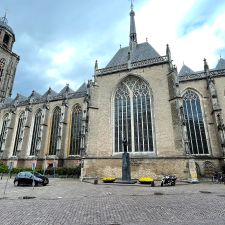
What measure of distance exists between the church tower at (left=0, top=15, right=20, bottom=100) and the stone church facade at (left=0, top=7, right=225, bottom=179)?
20075mm

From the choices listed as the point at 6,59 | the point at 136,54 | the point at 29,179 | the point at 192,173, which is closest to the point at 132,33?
the point at 136,54

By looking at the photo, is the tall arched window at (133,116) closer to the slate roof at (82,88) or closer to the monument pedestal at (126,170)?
the monument pedestal at (126,170)

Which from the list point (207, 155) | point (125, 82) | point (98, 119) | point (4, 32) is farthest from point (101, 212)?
point (4, 32)

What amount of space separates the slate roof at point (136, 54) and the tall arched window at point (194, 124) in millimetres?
7127

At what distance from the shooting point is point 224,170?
18.8 m

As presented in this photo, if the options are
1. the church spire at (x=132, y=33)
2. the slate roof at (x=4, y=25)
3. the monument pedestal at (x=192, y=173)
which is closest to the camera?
the monument pedestal at (x=192, y=173)

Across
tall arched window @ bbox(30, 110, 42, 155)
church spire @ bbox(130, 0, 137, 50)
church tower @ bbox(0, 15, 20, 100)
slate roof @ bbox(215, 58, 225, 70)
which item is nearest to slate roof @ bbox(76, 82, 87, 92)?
tall arched window @ bbox(30, 110, 42, 155)

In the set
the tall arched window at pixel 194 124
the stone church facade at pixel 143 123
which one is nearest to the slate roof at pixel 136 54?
the stone church facade at pixel 143 123

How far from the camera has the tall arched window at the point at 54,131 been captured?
2806cm

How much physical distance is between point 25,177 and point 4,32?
39800mm

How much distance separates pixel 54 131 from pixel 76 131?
162 inches

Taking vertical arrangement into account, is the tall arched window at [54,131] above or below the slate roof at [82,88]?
below

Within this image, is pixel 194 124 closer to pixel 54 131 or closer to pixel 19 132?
pixel 54 131

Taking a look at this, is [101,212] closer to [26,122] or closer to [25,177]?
[25,177]
